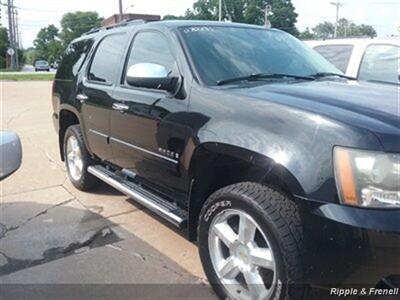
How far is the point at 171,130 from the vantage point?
12.2 ft

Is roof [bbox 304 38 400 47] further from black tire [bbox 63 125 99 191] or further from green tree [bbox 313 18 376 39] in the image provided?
green tree [bbox 313 18 376 39]

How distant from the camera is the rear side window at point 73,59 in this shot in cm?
582

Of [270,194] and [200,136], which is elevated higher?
[200,136]

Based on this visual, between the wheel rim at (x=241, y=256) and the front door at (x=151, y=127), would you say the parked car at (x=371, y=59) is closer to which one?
the front door at (x=151, y=127)


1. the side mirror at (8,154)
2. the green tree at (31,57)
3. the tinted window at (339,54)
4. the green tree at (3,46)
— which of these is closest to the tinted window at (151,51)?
the side mirror at (8,154)

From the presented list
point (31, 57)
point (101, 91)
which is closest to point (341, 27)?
point (31, 57)

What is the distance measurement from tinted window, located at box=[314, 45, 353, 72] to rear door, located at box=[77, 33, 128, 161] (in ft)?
11.7

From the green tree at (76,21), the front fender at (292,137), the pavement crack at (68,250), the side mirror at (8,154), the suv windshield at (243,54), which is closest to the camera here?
the front fender at (292,137)

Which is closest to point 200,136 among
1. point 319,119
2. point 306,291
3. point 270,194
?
point 270,194

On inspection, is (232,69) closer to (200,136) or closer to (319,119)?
(200,136)

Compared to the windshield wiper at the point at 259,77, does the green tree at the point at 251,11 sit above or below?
above

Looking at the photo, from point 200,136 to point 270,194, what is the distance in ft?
2.30

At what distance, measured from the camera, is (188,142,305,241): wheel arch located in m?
2.81

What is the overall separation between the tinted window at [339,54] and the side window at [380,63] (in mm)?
267
